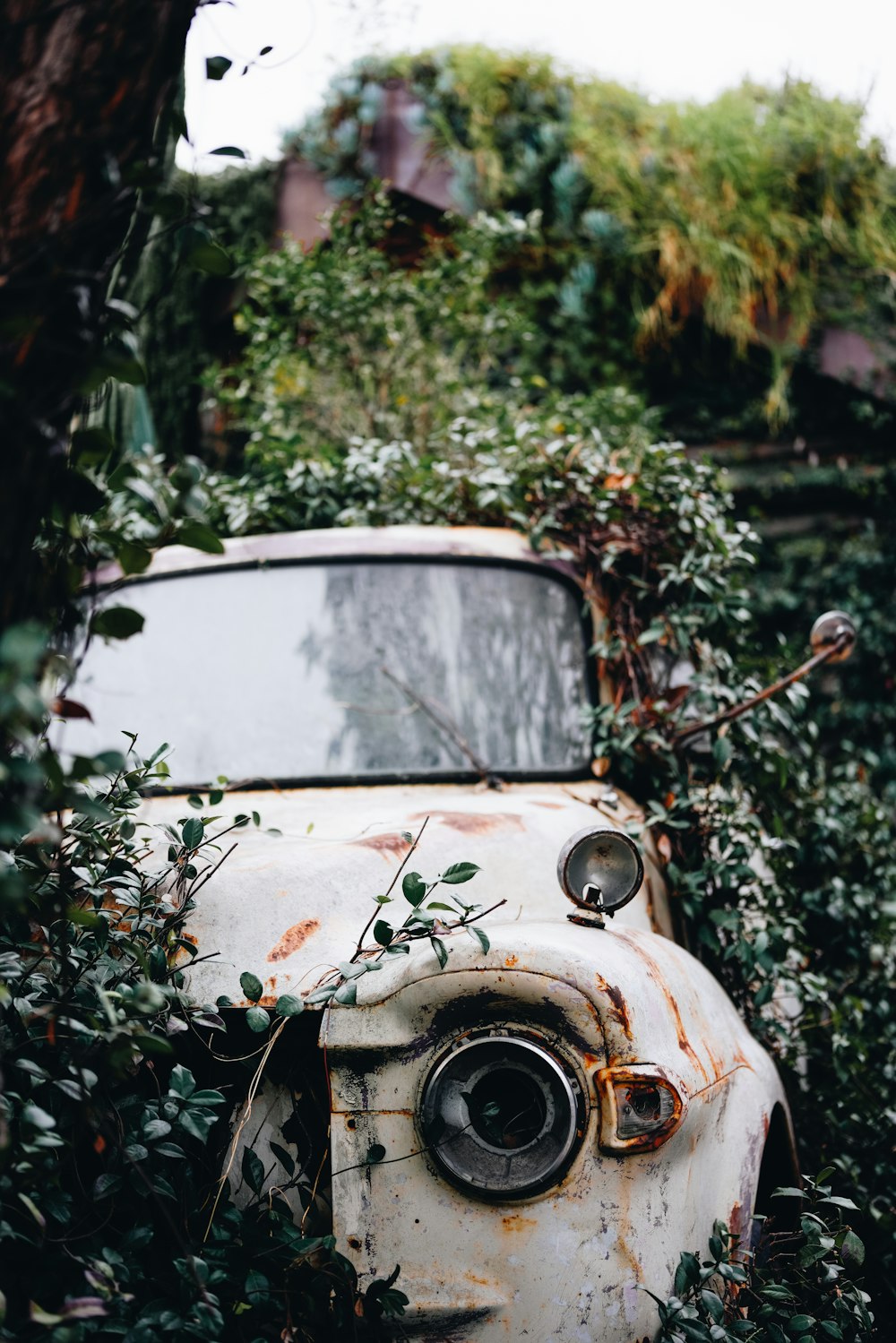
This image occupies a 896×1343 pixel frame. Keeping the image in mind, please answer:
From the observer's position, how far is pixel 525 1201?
6.17ft

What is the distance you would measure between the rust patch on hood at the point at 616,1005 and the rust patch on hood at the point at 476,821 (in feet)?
2.26

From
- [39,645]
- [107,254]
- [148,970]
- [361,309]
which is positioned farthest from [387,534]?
[361,309]

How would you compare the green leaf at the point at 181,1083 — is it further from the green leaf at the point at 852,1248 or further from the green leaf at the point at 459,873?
the green leaf at the point at 852,1248

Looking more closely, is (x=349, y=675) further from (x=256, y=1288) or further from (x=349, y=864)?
(x=256, y=1288)

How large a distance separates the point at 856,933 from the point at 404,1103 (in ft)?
9.26

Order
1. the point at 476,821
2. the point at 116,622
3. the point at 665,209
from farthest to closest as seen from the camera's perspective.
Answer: the point at 665,209 < the point at 476,821 < the point at 116,622

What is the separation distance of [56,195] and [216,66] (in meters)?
0.50

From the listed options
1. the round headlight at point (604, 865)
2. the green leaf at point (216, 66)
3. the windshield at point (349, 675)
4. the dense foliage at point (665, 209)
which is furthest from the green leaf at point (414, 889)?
the dense foliage at point (665, 209)

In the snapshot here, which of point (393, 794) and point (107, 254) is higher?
point (107, 254)

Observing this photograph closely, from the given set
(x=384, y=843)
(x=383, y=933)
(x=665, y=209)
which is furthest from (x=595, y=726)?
(x=665, y=209)

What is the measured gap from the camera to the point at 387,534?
3551mm

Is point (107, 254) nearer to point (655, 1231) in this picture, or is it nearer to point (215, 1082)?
point (215, 1082)

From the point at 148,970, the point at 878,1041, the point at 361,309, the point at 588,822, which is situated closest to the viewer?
the point at 148,970

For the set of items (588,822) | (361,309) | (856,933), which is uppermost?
(361,309)
